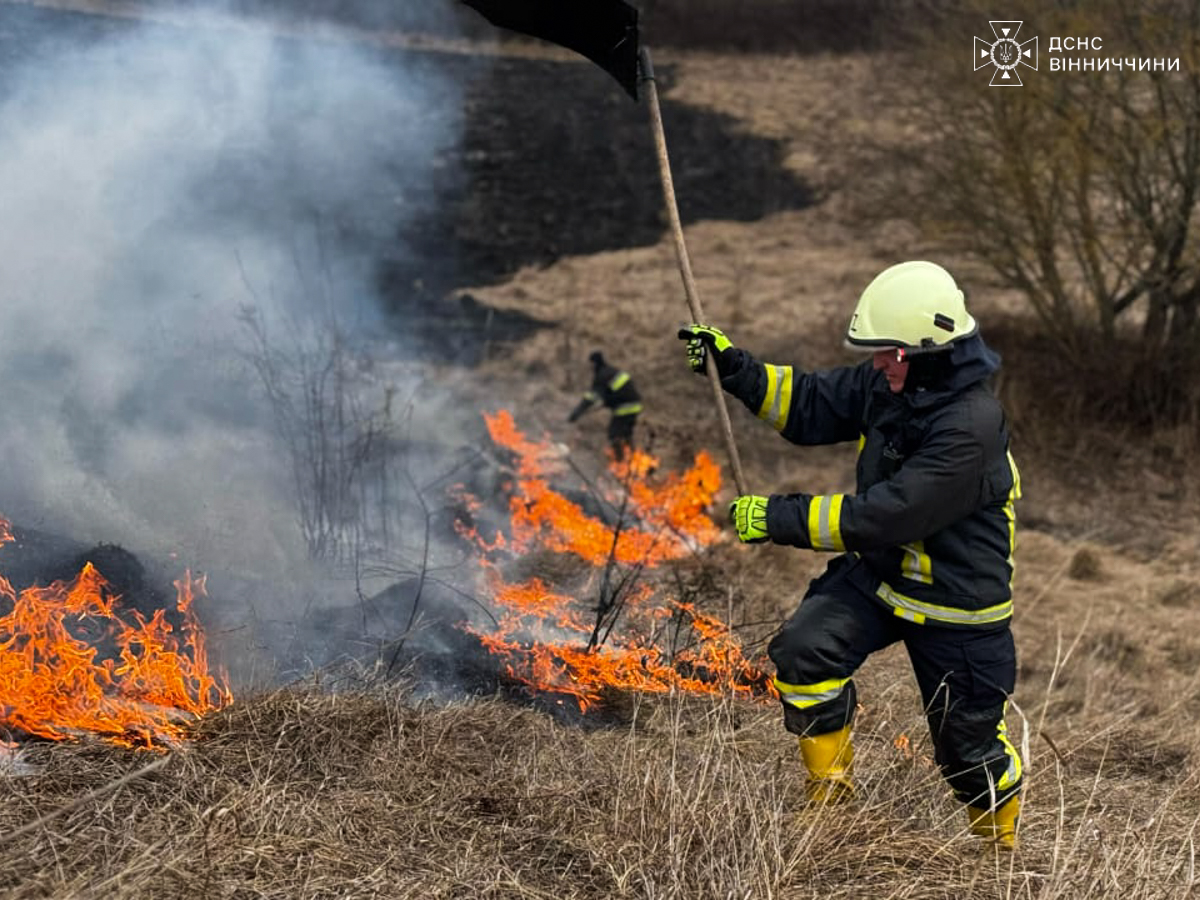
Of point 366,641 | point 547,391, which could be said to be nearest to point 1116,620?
point 366,641

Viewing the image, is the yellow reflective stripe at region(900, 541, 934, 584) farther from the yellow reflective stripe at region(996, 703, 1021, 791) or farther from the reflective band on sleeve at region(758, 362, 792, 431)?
the reflective band on sleeve at region(758, 362, 792, 431)

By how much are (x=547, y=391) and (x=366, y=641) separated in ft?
26.4

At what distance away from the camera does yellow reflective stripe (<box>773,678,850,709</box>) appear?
373 centimetres

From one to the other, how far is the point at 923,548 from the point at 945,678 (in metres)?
0.43

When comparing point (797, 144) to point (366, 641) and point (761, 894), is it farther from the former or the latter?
point (761, 894)

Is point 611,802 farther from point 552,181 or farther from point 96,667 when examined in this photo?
point 552,181

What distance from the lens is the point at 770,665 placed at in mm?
5609

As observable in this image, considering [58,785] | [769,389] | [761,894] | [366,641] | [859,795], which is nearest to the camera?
[761,894]

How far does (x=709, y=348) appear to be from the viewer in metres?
4.19

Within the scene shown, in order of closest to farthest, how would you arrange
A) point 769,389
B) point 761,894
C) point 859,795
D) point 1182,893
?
point 761,894
point 1182,893
point 859,795
point 769,389

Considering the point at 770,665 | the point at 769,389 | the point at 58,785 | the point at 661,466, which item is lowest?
the point at 661,466

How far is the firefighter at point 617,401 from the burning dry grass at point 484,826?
6722 mm

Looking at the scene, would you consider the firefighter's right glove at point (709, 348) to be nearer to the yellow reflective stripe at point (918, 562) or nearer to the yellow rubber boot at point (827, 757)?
the yellow reflective stripe at point (918, 562)

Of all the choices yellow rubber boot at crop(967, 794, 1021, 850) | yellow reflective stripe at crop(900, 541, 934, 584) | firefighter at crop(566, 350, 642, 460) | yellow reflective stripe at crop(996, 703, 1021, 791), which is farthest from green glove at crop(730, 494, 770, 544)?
firefighter at crop(566, 350, 642, 460)
